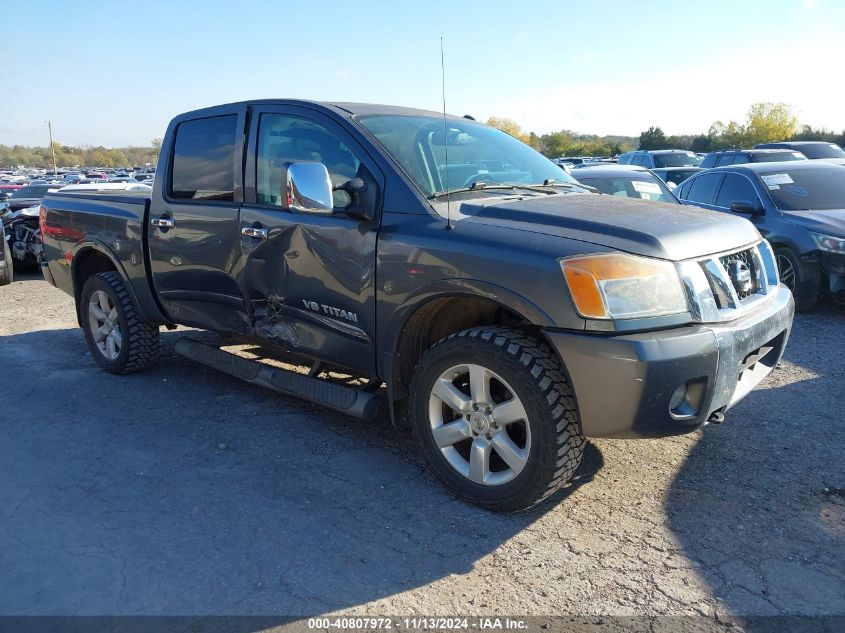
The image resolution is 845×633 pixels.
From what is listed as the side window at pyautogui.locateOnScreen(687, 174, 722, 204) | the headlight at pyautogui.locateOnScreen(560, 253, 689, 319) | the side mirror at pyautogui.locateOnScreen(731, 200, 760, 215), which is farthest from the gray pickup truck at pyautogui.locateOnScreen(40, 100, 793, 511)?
the side window at pyautogui.locateOnScreen(687, 174, 722, 204)

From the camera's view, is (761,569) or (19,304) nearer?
(761,569)

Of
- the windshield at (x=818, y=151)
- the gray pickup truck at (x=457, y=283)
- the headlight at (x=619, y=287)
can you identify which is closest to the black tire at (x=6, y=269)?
the gray pickup truck at (x=457, y=283)

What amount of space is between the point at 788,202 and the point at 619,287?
590cm

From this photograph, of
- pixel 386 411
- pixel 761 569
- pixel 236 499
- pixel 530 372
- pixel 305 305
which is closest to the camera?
pixel 761 569

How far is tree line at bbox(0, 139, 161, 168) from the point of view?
384 ft

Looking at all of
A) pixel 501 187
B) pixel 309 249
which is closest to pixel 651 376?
pixel 501 187

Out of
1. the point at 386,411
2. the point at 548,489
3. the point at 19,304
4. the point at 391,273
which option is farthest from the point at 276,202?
the point at 19,304

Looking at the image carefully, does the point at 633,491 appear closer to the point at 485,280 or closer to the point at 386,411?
the point at 485,280

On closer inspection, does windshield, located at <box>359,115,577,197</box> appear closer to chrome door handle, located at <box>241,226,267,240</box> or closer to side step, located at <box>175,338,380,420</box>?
chrome door handle, located at <box>241,226,267,240</box>

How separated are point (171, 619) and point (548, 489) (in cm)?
161

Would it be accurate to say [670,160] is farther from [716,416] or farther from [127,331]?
[716,416]

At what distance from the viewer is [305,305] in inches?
155

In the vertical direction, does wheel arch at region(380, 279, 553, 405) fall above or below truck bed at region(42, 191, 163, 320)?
below

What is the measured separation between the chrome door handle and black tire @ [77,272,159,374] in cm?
159
